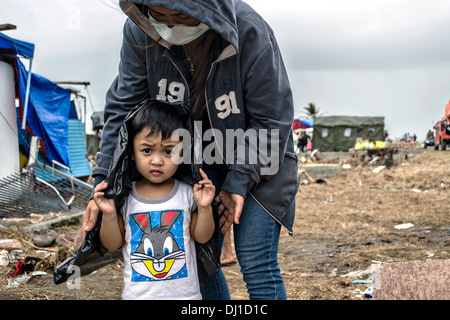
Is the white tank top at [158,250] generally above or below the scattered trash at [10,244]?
above

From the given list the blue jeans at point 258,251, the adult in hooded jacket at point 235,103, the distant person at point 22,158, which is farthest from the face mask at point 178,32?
the distant person at point 22,158

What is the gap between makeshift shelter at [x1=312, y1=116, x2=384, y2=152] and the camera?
99.6 feet

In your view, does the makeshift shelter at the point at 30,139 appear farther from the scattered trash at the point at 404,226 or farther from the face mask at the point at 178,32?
the face mask at the point at 178,32

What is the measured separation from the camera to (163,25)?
195 cm

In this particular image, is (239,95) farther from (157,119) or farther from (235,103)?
(157,119)

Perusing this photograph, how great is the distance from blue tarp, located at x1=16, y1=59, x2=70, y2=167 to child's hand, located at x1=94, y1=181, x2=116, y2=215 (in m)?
6.97

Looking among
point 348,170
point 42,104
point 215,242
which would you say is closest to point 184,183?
point 215,242

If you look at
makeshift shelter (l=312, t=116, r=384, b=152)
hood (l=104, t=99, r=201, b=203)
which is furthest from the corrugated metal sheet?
makeshift shelter (l=312, t=116, r=384, b=152)

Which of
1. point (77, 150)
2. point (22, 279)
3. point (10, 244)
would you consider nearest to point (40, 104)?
point (77, 150)

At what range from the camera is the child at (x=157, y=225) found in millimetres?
2080

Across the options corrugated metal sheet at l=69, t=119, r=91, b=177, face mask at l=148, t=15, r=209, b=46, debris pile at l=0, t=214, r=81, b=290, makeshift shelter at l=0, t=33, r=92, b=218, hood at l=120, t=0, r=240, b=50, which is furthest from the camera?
corrugated metal sheet at l=69, t=119, r=91, b=177

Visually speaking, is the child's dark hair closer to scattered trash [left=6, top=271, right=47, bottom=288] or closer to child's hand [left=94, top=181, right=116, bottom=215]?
child's hand [left=94, top=181, right=116, bottom=215]
